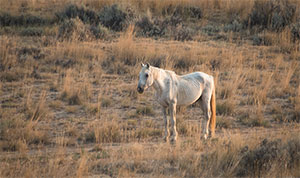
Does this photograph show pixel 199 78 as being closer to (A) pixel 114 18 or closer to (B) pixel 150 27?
(B) pixel 150 27

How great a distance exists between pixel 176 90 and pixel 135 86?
12.2 feet

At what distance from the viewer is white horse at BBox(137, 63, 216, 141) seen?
7.29 metres

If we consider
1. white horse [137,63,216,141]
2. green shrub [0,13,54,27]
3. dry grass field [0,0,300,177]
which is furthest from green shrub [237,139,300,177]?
green shrub [0,13,54,27]

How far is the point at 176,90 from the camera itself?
777cm

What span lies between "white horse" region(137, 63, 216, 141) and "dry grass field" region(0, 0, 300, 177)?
0.44m

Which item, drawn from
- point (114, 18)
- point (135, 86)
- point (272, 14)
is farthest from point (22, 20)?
point (272, 14)

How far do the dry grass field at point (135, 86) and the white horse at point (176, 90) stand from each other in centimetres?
44

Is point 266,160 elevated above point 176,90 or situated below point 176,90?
below

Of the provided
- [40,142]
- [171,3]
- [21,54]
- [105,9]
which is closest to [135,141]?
[40,142]

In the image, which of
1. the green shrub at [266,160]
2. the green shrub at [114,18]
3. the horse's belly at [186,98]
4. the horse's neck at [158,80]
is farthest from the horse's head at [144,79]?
the green shrub at [114,18]

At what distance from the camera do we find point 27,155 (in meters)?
7.30

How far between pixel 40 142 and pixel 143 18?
10340mm

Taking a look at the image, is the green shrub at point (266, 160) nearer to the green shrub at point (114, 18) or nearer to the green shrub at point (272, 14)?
the green shrub at point (272, 14)

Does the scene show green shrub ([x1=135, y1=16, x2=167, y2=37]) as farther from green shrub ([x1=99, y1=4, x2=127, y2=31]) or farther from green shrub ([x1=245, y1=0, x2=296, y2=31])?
green shrub ([x1=245, y1=0, x2=296, y2=31])
